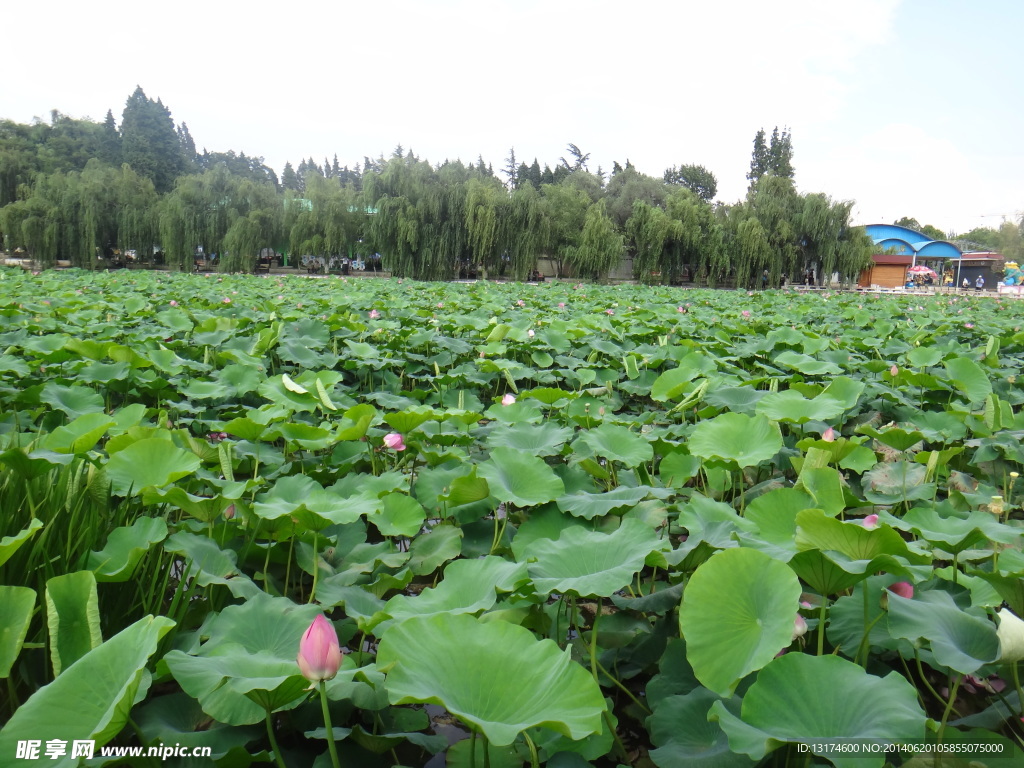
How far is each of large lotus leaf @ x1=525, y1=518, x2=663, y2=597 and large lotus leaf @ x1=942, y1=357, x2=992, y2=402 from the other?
6.40 feet

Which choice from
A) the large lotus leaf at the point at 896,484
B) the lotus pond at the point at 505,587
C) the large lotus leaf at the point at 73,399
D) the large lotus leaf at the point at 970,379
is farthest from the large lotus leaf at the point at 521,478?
the large lotus leaf at the point at 970,379

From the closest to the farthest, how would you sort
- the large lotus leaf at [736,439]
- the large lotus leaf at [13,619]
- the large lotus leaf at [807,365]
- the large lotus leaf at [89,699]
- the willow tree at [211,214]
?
the large lotus leaf at [89,699] → the large lotus leaf at [13,619] → the large lotus leaf at [736,439] → the large lotus leaf at [807,365] → the willow tree at [211,214]

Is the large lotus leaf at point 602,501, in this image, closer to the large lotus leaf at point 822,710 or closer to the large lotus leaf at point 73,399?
the large lotus leaf at point 822,710

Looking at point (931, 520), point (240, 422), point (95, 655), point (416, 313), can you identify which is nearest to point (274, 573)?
point (240, 422)

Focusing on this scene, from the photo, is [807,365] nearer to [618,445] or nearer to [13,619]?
[618,445]

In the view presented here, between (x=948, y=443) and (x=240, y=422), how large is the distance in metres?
2.07

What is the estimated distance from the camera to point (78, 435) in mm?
1255

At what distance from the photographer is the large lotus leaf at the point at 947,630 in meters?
0.64

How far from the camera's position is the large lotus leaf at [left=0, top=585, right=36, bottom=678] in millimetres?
632

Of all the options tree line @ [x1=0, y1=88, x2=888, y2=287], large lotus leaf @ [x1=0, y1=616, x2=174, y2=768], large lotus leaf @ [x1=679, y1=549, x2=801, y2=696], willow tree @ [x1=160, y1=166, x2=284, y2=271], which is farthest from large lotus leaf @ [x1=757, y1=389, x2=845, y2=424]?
willow tree @ [x1=160, y1=166, x2=284, y2=271]

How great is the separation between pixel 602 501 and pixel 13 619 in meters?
0.81

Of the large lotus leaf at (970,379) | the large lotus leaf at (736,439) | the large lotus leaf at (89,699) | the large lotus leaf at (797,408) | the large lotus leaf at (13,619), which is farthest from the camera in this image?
the large lotus leaf at (970,379)

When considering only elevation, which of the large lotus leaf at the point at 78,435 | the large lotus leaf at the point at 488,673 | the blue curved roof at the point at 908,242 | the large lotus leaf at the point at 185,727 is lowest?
the large lotus leaf at the point at 185,727

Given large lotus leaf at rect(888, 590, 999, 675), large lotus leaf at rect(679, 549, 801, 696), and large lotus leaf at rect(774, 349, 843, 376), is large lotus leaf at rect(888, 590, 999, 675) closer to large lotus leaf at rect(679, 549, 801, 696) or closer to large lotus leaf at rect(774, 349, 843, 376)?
large lotus leaf at rect(679, 549, 801, 696)
